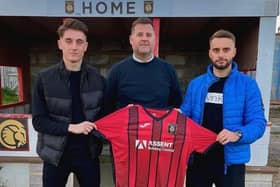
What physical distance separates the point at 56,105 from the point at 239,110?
3.68 feet

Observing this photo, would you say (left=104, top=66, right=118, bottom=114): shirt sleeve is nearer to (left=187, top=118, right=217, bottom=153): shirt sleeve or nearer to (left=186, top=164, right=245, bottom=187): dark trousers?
(left=187, top=118, right=217, bottom=153): shirt sleeve

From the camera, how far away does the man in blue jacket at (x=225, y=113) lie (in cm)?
182

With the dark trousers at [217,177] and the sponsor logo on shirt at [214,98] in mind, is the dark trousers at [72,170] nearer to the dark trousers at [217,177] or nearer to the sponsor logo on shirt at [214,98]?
the dark trousers at [217,177]

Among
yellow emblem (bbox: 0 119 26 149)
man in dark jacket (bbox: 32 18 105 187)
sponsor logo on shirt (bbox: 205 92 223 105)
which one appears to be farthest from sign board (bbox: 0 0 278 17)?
sponsor logo on shirt (bbox: 205 92 223 105)

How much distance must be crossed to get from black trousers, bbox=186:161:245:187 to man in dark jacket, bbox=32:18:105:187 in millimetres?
659

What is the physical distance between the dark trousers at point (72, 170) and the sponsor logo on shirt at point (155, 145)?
13.2 inches

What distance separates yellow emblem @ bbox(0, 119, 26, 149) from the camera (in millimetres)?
3479

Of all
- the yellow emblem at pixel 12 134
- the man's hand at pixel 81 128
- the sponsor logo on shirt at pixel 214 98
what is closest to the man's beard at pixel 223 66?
the sponsor logo on shirt at pixel 214 98

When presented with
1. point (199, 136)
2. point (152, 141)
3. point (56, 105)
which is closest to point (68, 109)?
point (56, 105)

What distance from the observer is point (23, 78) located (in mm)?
5820

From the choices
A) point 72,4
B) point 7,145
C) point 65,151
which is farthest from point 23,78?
point 65,151

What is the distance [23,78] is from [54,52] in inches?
30.5

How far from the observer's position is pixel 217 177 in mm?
1975

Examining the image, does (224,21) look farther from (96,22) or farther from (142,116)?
(142,116)
